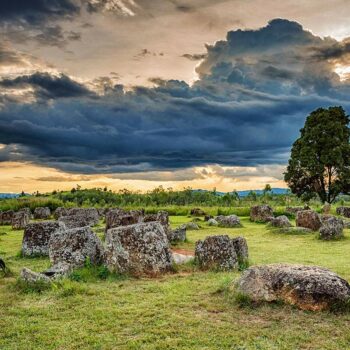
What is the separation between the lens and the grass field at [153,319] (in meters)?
7.85

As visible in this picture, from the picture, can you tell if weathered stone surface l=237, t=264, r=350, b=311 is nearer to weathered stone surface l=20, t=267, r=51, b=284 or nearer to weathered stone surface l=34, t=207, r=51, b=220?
weathered stone surface l=20, t=267, r=51, b=284

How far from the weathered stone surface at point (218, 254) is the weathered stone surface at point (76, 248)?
3482mm

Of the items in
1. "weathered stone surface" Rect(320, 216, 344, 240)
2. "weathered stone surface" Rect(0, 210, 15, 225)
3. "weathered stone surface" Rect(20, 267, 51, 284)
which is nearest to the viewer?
"weathered stone surface" Rect(20, 267, 51, 284)

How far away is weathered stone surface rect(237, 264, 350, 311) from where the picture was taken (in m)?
9.59

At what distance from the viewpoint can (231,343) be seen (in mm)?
7758

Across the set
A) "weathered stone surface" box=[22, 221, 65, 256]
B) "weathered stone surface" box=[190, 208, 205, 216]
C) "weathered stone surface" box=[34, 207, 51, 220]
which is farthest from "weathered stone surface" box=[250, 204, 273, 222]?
"weathered stone surface" box=[22, 221, 65, 256]

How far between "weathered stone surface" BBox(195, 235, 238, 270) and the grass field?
1.40 meters

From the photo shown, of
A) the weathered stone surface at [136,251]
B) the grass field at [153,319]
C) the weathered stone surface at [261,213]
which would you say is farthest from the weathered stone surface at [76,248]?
the weathered stone surface at [261,213]

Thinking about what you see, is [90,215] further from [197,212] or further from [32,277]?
[32,277]

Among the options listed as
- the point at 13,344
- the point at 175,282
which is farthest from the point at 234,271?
the point at 13,344

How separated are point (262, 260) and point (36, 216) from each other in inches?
1469

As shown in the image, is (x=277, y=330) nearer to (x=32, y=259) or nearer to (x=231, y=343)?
(x=231, y=343)

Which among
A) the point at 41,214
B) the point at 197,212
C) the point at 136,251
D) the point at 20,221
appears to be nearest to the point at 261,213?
the point at 197,212

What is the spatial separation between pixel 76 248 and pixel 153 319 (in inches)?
259
